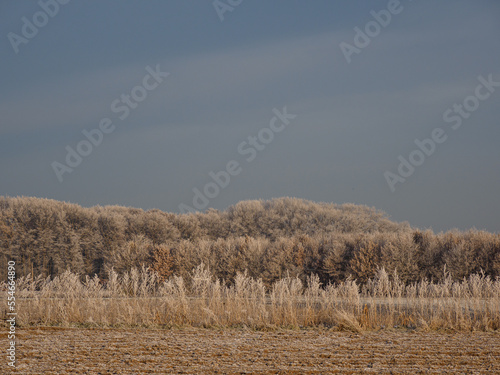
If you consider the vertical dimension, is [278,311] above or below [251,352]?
above

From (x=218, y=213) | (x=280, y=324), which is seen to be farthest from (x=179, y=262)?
(x=218, y=213)

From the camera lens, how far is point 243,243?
19344mm

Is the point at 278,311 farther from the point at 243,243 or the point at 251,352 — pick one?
the point at 243,243

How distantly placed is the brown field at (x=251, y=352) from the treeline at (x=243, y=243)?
577 centimetres

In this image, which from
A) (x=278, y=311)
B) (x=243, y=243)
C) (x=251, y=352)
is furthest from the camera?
(x=243, y=243)

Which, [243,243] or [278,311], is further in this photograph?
[243,243]

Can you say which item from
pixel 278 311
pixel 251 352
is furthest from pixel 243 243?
pixel 251 352

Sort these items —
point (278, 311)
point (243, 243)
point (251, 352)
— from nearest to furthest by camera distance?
1. point (251, 352)
2. point (278, 311)
3. point (243, 243)

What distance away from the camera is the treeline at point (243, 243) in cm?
1658

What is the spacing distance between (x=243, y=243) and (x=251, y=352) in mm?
11479

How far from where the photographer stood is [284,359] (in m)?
7.36

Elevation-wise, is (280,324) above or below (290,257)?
below

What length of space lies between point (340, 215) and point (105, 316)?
19.9 metres

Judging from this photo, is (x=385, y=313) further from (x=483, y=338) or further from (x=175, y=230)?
(x=175, y=230)
